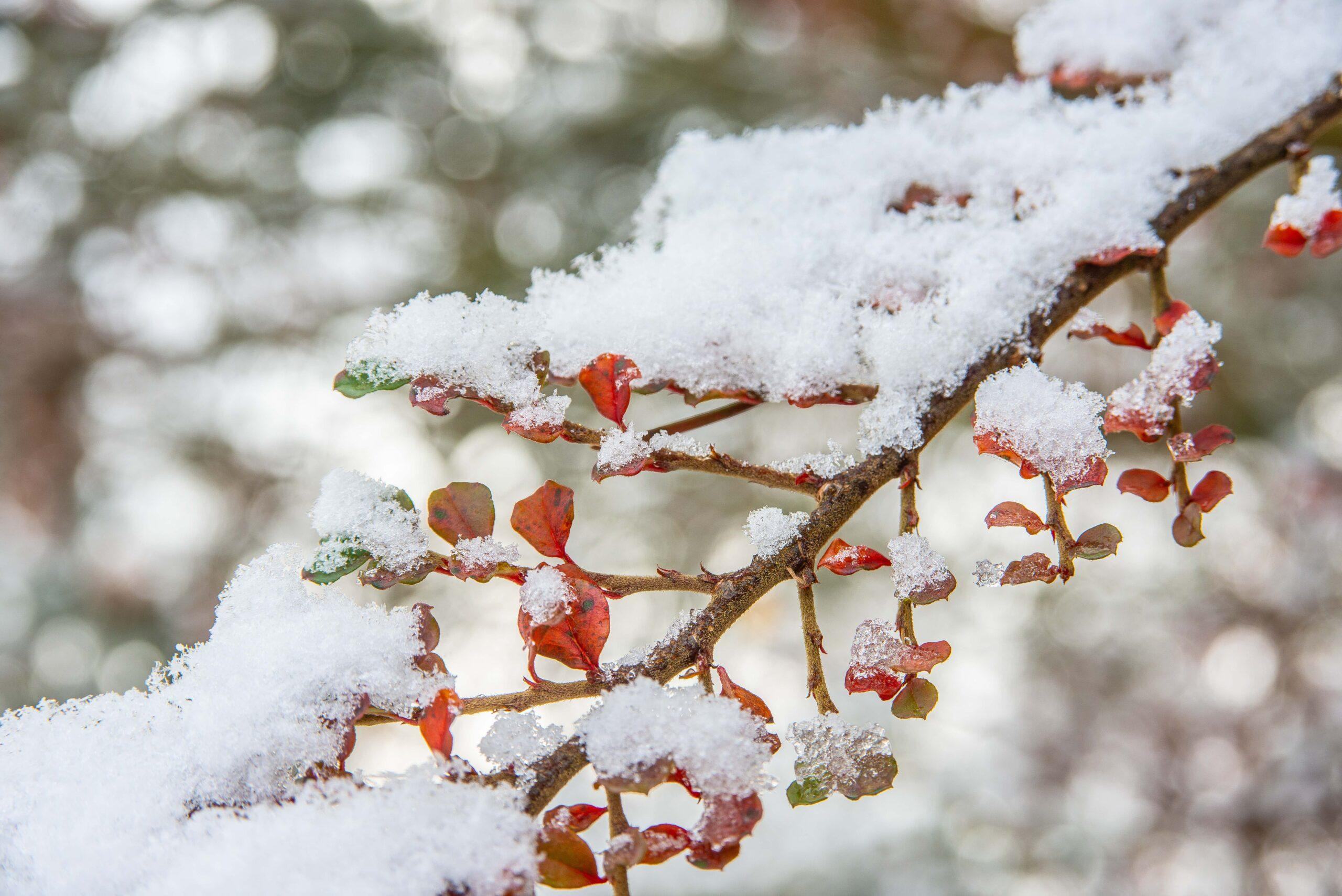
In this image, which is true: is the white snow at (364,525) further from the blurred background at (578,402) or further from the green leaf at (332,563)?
the blurred background at (578,402)

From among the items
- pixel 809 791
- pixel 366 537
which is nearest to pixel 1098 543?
pixel 809 791

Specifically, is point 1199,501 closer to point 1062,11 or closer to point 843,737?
point 843,737

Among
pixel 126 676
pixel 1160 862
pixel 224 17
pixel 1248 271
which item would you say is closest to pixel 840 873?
pixel 1160 862

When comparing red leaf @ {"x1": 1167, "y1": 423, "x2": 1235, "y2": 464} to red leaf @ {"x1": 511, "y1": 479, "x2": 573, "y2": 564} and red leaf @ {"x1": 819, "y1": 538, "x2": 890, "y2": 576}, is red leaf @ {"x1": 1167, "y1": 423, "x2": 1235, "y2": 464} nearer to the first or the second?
red leaf @ {"x1": 819, "y1": 538, "x2": 890, "y2": 576}

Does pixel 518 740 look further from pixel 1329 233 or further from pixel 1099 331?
pixel 1329 233

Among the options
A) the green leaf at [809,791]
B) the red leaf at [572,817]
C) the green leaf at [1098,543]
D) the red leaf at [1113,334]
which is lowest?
the red leaf at [572,817]

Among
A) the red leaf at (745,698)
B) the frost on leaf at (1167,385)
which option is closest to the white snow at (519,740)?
the red leaf at (745,698)

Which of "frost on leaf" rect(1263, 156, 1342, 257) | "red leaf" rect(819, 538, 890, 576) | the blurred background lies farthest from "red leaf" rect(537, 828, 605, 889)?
the blurred background
